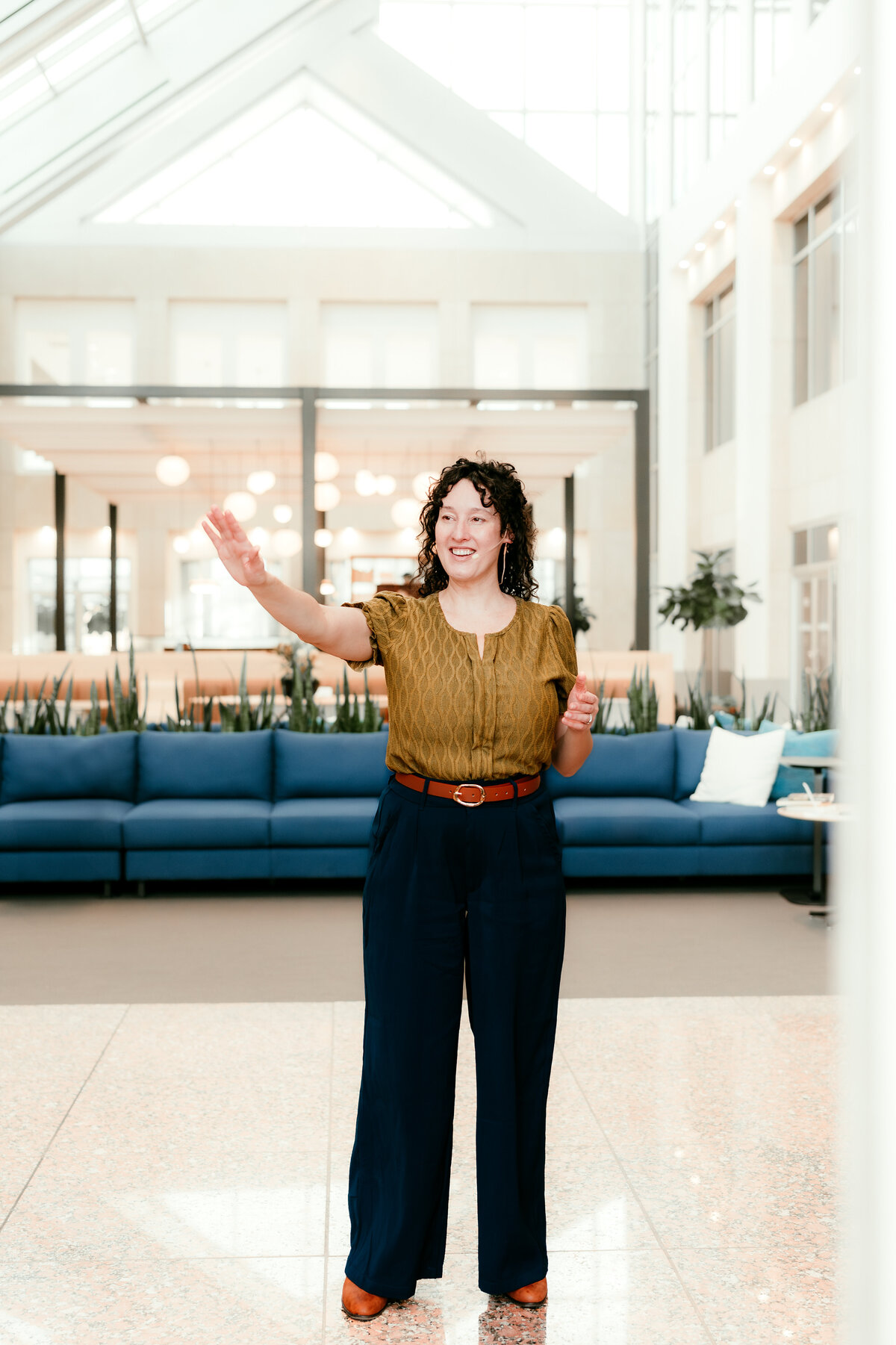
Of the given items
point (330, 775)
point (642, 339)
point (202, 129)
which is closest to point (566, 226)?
point (642, 339)

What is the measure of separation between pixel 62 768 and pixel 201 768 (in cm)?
64

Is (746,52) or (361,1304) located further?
(746,52)

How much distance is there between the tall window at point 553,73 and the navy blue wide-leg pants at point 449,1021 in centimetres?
1584

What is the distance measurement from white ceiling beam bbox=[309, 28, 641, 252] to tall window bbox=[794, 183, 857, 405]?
16.4 feet

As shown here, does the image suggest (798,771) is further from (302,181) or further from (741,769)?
(302,181)

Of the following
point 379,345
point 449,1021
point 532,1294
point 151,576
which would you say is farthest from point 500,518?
Answer: point 151,576

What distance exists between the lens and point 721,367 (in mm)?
13438

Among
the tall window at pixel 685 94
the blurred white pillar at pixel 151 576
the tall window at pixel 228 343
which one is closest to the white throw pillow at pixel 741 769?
the tall window at pixel 685 94

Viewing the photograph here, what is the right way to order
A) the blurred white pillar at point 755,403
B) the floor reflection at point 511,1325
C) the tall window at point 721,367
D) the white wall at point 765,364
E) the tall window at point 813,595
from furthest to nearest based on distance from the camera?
the tall window at point 721,367 → the blurred white pillar at point 755,403 → the tall window at point 813,595 → the white wall at point 765,364 → the floor reflection at point 511,1325

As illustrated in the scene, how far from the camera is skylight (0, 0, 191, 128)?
10.5m

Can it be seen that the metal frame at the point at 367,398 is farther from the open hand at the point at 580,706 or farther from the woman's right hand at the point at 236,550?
the woman's right hand at the point at 236,550

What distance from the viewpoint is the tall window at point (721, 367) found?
13.0 metres

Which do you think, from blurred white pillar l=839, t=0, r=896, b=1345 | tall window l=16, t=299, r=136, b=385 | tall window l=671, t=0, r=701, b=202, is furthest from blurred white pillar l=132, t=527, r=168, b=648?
A: blurred white pillar l=839, t=0, r=896, b=1345

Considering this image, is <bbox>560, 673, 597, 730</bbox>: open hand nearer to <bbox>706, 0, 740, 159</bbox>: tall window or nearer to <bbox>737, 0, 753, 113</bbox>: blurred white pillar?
<bbox>737, 0, 753, 113</bbox>: blurred white pillar
